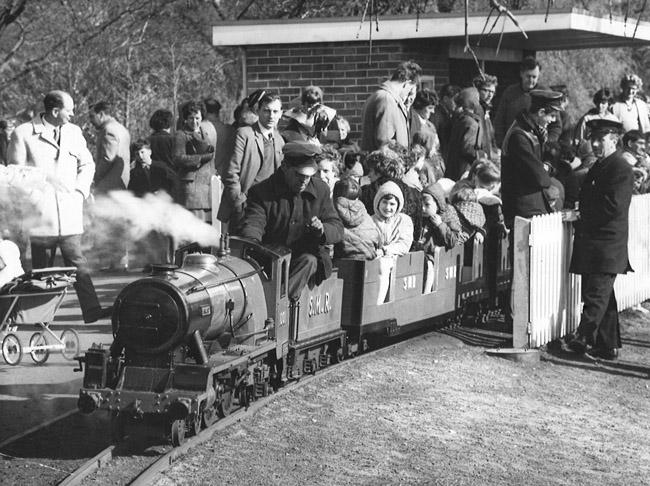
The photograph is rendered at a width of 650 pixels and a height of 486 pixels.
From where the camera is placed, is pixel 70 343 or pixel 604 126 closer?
pixel 70 343

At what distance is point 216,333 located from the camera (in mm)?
8453

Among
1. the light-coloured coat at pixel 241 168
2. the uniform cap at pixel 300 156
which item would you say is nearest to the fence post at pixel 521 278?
the light-coloured coat at pixel 241 168

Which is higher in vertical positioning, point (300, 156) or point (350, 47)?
point (350, 47)

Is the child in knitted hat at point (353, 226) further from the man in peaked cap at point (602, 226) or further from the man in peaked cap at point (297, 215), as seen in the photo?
the man in peaked cap at point (602, 226)

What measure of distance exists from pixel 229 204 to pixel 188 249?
232 centimetres

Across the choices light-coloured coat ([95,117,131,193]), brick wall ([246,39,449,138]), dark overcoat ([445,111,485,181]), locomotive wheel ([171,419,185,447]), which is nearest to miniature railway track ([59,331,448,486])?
locomotive wheel ([171,419,185,447])

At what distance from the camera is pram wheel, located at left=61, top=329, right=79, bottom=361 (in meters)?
10.5

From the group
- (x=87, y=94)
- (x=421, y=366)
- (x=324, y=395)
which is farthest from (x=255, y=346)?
(x=87, y=94)

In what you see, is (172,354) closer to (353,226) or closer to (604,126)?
(353,226)

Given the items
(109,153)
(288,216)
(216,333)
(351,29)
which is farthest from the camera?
(351,29)

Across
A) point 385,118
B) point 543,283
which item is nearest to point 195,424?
point 543,283

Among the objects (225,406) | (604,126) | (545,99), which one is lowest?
(225,406)

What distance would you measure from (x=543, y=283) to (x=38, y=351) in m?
4.61

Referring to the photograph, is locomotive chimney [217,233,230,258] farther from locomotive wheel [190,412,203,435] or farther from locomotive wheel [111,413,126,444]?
locomotive wheel [111,413,126,444]
